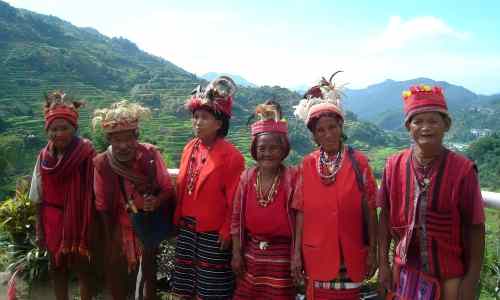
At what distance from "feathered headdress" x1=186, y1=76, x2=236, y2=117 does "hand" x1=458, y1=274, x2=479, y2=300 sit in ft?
6.32

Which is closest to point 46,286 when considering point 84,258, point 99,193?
point 84,258

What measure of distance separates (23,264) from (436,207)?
12.4 feet

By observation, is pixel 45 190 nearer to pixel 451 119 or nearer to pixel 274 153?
pixel 274 153

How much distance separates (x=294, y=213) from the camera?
9.66ft

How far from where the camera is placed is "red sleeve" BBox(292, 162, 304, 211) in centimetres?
287

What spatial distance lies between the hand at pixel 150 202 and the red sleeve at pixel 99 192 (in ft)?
1.05

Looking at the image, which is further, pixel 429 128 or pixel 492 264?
pixel 492 264

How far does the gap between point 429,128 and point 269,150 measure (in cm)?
105

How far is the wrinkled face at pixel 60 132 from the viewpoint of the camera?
11.0 feet

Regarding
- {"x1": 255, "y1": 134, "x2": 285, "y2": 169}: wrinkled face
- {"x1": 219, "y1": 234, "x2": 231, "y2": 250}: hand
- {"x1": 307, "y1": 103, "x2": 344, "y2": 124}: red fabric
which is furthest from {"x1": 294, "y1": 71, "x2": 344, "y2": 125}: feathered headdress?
{"x1": 219, "y1": 234, "x2": 231, "y2": 250}: hand

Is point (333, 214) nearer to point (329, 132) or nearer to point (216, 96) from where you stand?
point (329, 132)

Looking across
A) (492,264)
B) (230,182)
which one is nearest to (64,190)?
(230,182)

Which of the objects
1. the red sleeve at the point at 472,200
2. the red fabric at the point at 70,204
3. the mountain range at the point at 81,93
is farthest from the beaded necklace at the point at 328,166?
the mountain range at the point at 81,93

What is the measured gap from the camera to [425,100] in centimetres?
237
